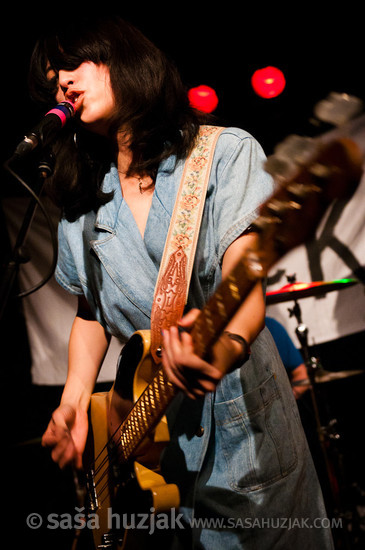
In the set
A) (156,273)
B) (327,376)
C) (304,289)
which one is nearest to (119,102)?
(156,273)

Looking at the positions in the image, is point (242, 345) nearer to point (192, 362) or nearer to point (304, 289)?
point (192, 362)

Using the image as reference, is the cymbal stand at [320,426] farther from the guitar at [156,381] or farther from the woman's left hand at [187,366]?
the woman's left hand at [187,366]

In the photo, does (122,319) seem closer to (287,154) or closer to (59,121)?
(59,121)

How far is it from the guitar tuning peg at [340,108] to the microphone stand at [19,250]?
3.08ft

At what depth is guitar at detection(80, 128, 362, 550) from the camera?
81cm

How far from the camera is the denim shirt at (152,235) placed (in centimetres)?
133

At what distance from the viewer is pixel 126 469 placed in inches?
55.7

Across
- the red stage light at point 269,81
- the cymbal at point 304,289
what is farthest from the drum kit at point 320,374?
the red stage light at point 269,81

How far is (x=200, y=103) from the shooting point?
3.72 m

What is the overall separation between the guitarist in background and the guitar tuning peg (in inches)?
16.1

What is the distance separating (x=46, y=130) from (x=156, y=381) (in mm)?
902

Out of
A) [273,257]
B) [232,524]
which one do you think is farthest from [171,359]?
Answer: [232,524]

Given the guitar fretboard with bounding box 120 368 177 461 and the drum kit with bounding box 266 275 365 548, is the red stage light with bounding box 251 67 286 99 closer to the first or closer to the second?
the drum kit with bounding box 266 275 365 548

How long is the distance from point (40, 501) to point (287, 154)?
9.85 ft
